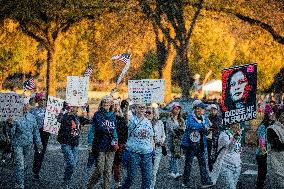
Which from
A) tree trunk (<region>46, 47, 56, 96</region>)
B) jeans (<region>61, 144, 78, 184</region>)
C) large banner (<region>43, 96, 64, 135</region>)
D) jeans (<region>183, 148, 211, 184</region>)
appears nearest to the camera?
jeans (<region>61, 144, 78, 184</region>)

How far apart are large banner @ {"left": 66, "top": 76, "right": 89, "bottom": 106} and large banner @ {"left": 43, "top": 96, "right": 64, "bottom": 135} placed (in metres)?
2.52

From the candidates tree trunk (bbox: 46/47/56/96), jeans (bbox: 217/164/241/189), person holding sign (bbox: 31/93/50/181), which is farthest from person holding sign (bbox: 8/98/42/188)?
tree trunk (bbox: 46/47/56/96)

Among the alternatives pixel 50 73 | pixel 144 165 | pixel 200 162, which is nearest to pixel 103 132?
pixel 144 165

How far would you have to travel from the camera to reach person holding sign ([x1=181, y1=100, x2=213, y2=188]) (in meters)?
11.3

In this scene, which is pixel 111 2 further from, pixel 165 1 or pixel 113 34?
pixel 165 1

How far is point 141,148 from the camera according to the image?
30.9 ft

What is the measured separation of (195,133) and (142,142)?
2106mm

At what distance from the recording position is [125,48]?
3234 centimetres

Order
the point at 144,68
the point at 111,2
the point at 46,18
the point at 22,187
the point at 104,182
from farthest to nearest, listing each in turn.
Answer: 1. the point at 144,68
2. the point at 46,18
3. the point at 111,2
4. the point at 22,187
5. the point at 104,182

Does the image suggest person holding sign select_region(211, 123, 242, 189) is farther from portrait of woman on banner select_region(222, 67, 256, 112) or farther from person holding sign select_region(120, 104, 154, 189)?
person holding sign select_region(120, 104, 154, 189)

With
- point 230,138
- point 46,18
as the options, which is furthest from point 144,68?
point 230,138

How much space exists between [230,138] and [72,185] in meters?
3.30

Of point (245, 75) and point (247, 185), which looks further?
point (247, 185)

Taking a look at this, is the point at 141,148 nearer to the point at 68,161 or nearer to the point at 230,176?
the point at 230,176
